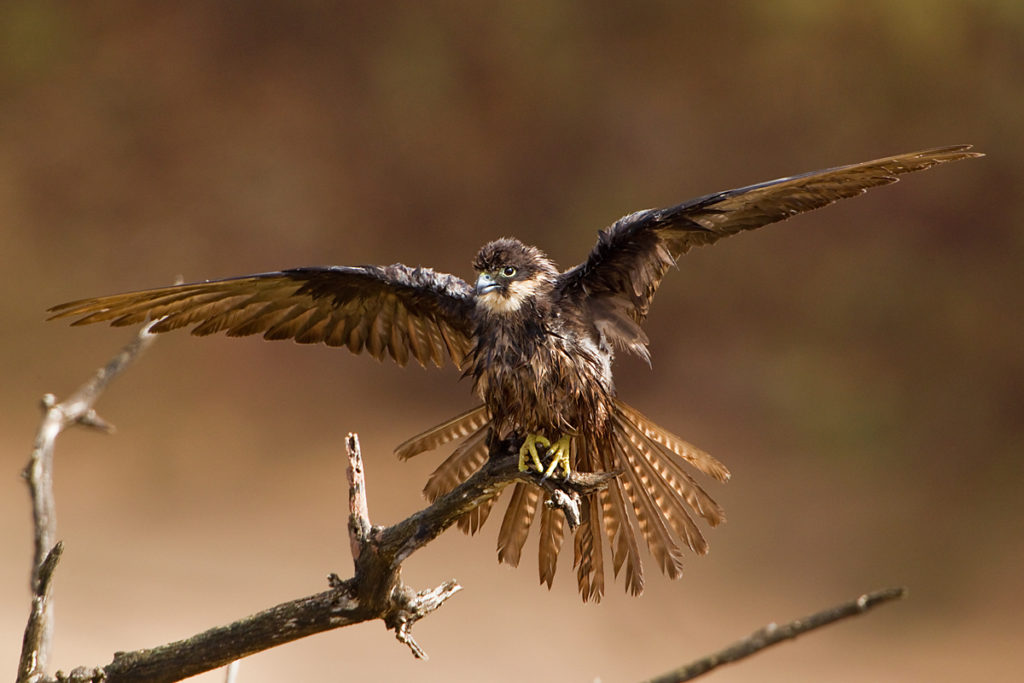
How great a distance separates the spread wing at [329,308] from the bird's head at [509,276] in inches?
4.4

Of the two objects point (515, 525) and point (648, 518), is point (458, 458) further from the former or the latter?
point (648, 518)

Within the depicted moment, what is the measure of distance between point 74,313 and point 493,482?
3.62 feet

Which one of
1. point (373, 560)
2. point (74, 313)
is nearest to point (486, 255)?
point (373, 560)

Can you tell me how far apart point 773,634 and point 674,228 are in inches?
48.0

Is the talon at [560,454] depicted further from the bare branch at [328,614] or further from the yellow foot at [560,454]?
the bare branch at [328,614]

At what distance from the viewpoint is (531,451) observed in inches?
92.7

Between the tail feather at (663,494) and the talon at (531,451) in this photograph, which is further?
the tail feather at (663,494)

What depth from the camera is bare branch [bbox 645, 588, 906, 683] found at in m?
1.34

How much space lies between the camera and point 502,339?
2395 millimetres

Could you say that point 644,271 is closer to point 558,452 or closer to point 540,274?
point 540,274

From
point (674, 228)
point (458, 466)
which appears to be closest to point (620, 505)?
point (458, 466)

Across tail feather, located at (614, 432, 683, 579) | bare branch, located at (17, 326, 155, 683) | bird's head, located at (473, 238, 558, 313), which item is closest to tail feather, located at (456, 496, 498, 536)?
tail feather, located at (614, 432, 683, 579)

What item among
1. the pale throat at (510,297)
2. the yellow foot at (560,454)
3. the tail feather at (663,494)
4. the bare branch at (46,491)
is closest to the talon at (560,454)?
the yellow foot at (560,454)

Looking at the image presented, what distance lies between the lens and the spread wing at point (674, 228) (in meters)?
2.24
